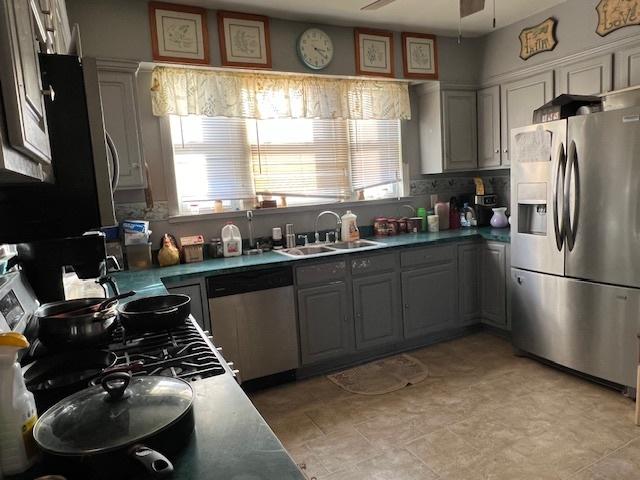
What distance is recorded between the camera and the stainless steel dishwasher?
9.41 feet

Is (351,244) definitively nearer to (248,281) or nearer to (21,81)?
(248,281)

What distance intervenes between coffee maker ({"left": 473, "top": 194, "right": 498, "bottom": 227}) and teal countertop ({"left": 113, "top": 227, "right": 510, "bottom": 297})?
0.24m

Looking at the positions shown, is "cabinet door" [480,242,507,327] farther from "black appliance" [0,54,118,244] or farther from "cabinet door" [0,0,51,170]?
"cabinet door" [0,0,51,170]

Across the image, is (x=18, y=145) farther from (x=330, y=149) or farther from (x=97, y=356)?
(x=330, y=149)

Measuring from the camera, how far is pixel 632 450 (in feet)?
7.09

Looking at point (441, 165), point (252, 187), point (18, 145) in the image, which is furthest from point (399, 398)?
point (18, 145)

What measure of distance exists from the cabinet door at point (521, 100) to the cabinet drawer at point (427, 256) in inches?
42.1

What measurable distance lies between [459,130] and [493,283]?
148 centimetres

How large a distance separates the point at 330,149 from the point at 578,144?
6.38ft


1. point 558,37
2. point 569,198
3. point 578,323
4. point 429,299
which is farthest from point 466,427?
point 558,37

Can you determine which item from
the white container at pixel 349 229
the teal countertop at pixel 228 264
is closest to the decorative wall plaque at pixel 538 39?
the teal countertop at pixel 228 264

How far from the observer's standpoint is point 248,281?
293 cm

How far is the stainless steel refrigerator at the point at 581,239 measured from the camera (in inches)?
100

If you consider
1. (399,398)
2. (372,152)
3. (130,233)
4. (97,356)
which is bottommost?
(399,398)
